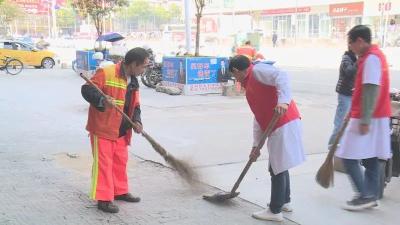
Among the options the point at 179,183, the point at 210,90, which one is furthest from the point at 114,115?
the point at 210,90

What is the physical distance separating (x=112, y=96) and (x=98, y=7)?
19414mm

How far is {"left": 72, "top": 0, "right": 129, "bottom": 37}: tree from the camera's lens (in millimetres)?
23156

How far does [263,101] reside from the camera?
4449 millimetres

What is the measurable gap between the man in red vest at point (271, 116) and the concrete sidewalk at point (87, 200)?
1.05 feet

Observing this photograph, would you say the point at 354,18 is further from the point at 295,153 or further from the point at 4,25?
the point at 295,153

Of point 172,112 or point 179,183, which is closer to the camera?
point 179,183

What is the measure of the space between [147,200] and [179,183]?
0.64m

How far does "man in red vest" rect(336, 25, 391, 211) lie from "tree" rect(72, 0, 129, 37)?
19466 mm

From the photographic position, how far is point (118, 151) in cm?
489

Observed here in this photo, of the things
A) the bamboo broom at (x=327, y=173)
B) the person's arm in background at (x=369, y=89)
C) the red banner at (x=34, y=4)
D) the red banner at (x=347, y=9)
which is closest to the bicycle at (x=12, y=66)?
the bamboo broom at (x=327, y=173)

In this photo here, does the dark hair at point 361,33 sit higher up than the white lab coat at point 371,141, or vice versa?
the dark hair at point 361,33

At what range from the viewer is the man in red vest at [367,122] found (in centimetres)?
439

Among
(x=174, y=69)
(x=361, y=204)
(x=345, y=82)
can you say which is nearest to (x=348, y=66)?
(x=345, y=82)

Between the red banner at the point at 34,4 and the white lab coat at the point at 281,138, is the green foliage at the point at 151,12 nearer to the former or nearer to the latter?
the red banner at the point at 34,4
